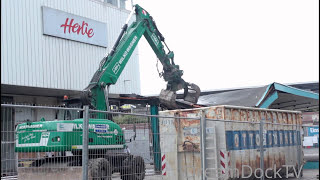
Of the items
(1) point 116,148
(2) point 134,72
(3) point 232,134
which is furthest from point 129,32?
(2) point 134,72

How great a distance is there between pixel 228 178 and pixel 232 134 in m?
1.19

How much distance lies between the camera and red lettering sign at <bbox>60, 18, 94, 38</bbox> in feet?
65.2

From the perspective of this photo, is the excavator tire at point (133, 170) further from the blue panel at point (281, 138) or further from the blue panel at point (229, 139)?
the blue panel at point (281, 138)

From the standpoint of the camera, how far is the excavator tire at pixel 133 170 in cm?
796

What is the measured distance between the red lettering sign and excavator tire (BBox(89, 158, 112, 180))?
13155 mm

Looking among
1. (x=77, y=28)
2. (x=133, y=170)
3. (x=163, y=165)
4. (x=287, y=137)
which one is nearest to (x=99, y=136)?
(x=133, y=170)

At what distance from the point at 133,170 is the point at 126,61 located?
653 centimetres

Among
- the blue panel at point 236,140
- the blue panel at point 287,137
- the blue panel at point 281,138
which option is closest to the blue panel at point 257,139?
the blue panel at point 236,140

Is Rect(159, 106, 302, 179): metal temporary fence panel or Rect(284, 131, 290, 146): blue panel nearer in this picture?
Rect(159, 106, 302, 179): metal temporary fence panel

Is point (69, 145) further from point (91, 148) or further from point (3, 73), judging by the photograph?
point (3, 73)

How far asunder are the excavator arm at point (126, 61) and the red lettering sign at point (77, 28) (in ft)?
18.3

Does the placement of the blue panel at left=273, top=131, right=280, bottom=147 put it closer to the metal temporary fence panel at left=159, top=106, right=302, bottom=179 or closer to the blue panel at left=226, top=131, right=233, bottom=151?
the metal temporary fence panel at left=159, top=106, right=302, bottom=179

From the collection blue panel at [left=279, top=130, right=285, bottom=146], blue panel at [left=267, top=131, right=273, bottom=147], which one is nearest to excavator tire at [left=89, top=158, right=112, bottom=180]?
blue panel at [left=267, top=131, right=273, bottom=147]

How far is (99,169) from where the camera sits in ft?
24.5
